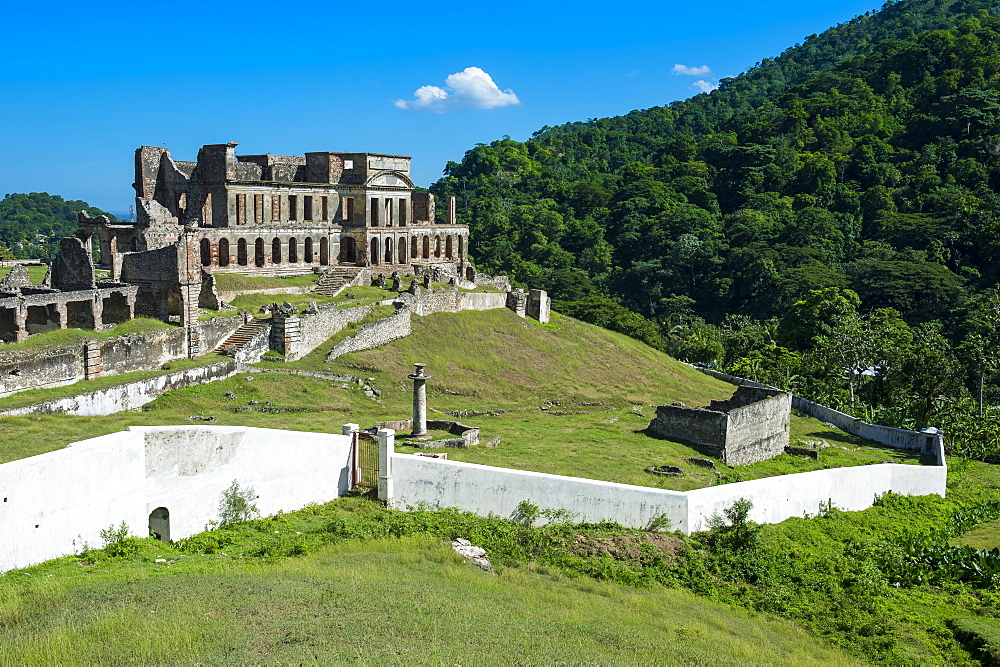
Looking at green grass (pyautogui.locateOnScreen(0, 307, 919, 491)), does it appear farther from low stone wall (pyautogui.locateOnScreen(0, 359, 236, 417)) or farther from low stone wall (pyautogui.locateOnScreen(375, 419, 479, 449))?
low stone wall (pyautogui.locateOnScreen(375, 419, 479, 449))

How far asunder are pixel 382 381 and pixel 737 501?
16.5 meters

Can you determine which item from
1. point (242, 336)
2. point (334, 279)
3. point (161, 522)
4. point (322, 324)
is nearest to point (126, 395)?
point (242, 336)

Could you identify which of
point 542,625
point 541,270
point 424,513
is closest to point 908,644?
point 542,625

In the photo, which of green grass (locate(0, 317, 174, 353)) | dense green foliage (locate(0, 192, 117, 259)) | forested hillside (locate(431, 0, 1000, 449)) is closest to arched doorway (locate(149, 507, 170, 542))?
green grass (locate(0, 317, 174, 353))

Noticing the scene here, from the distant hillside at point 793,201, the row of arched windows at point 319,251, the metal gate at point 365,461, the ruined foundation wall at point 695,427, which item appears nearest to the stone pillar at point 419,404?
the metal gate at point 365,461

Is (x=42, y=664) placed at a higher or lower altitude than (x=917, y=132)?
lower

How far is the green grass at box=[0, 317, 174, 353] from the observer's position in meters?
27.9

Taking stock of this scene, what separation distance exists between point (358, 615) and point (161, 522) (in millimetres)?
5868

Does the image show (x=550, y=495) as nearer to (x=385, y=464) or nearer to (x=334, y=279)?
(x=385, y=464)

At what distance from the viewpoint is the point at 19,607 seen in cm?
1178

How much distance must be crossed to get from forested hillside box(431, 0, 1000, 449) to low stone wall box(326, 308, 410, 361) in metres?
19.5

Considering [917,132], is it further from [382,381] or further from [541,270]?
[382,381]

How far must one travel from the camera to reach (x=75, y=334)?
29641mm

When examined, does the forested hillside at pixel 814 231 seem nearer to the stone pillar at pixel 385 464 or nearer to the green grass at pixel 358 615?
the stone pillar at pixel 385 464
